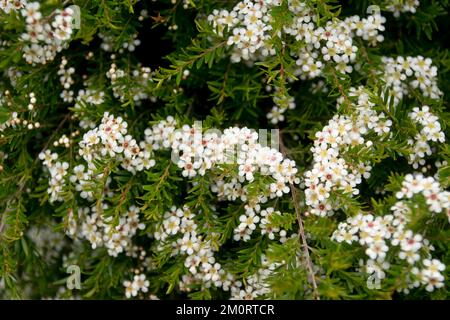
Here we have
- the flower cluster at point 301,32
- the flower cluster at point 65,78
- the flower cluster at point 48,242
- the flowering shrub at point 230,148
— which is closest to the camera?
the flowering shrub at point 230,148

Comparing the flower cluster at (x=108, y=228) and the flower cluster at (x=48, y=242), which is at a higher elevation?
the flower cluster at (x=108, y=228)

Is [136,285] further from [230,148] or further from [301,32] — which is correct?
[301,32]

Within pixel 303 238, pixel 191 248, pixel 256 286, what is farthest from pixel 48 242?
pixel 303 238

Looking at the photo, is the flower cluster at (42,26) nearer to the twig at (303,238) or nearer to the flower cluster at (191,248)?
the flower cluster at (191,248)

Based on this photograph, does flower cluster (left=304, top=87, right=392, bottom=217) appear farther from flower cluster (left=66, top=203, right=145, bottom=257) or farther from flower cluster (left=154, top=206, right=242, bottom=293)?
flower cluster (left=66, top=203, right=145, bottom=257)

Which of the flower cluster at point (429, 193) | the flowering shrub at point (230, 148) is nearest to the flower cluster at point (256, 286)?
the flowering shrub at point (230, 148)

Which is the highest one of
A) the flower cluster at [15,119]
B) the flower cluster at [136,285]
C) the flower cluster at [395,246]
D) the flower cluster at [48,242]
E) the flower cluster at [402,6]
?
the flower cluster at [402,6]

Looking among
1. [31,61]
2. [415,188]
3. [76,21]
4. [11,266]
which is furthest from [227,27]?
[11,266]
